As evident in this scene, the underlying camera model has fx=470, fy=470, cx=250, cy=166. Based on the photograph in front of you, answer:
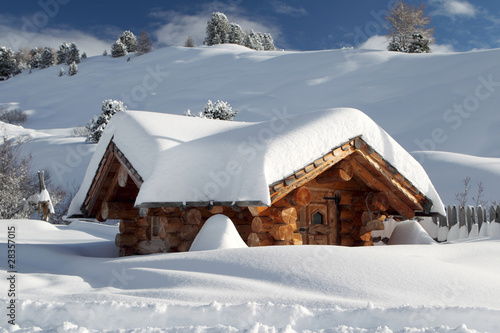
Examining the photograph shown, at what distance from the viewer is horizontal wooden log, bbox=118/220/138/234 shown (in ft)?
31.6

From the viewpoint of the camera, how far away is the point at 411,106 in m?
28.6

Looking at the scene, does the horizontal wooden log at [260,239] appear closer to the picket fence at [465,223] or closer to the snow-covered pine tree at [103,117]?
the picket fence at [465,223]

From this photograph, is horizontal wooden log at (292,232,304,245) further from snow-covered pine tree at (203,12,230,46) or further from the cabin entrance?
snow-covered pine tree at (203,12,230,46)

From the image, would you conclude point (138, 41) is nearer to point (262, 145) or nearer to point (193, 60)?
point (193, 60)

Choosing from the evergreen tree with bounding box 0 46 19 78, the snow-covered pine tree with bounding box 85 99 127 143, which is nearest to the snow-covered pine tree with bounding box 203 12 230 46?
the evergreen tree with bounding box 0 46 19 78

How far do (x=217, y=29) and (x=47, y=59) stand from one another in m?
22.4

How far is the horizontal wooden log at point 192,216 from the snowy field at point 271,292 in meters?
0.89

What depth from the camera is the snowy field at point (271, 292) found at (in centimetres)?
356

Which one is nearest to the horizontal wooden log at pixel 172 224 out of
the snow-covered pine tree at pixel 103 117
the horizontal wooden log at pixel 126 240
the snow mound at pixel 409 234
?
the horizontal wooden log at pixel 126 240

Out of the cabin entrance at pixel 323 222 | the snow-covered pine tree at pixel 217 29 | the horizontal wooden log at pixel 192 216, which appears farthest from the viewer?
the snow-covered pine tree at pixel 217 29

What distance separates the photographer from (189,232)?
723cm

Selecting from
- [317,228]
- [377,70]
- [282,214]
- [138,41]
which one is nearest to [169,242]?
[282,214]

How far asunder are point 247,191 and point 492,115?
22.9 meters

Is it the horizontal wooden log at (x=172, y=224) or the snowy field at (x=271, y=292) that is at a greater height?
the horizontal wooden log at (x=172, y=224)
